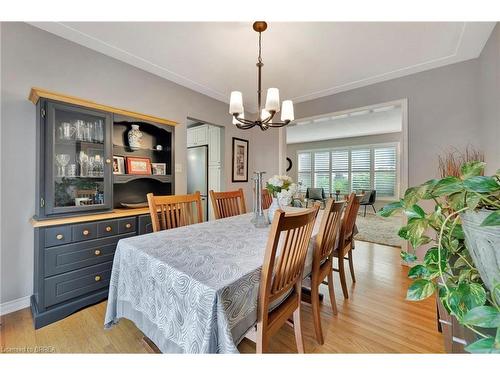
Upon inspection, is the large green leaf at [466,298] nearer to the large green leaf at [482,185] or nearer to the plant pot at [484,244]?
the plant pot at [484,244]

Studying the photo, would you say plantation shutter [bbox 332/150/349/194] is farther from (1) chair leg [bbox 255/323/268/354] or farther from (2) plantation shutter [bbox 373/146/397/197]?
(1) chair leg [bbox 255/323/268/354]

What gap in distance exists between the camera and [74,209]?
1.87 m

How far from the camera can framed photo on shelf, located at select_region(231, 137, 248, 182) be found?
3.96 metres

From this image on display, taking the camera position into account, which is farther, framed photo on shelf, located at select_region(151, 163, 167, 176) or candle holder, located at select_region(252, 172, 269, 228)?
framed photo on shelf, located at select_region(151, 163, 167, 176)

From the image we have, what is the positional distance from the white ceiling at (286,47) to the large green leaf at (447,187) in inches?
77.3

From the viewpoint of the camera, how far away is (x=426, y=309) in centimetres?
191

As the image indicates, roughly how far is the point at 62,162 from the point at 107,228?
674mm

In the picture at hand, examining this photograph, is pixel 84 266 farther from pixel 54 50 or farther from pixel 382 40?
pixel 382 40

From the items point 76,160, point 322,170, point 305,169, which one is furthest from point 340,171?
point 76,160

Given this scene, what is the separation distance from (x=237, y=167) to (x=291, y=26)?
2.42 m

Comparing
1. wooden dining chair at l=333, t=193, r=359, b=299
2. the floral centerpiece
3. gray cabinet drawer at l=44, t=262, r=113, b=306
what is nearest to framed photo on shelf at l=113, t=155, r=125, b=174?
gray cabinet drawer at l=44, t=262, r=113, b=306

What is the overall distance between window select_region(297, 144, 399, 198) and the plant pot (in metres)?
7.38

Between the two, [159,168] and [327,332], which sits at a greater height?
[159,168]

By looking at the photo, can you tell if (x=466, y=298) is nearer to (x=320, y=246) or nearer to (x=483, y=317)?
(x=483, y=317)
